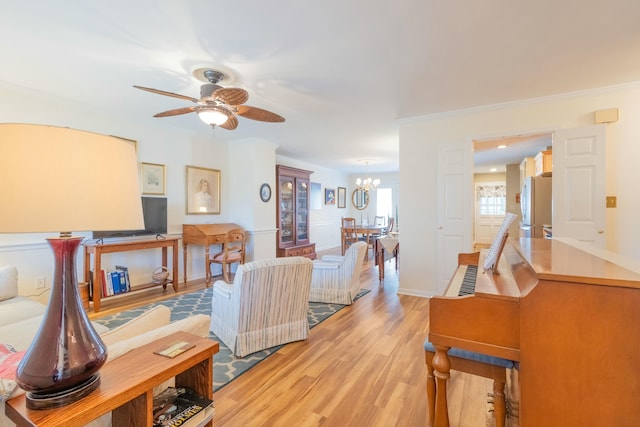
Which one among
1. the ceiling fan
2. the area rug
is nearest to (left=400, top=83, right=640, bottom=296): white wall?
the area rug

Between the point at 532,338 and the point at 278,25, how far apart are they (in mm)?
2274

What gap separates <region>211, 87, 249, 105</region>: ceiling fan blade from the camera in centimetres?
226

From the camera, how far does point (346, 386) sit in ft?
6.57

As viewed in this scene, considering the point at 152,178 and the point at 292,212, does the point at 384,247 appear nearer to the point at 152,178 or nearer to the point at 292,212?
the point at 292,212

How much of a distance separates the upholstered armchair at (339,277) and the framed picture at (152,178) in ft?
8.66

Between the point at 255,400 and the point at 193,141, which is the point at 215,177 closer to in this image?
the point at 193,141

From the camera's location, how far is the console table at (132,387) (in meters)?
0.73

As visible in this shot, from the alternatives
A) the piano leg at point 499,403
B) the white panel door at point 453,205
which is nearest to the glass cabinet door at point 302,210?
the white panel door at point 453,205

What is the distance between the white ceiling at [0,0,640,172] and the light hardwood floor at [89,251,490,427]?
2.47 metres

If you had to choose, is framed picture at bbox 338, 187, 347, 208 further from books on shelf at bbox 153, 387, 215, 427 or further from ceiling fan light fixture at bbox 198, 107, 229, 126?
books on shelf at bbox 153, 387, 215, 427

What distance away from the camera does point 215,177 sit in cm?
526

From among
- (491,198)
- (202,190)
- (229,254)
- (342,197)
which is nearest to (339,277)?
(229,254)

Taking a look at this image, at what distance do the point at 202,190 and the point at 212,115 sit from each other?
9.02 feet

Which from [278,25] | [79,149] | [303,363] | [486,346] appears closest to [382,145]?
[278,25]
